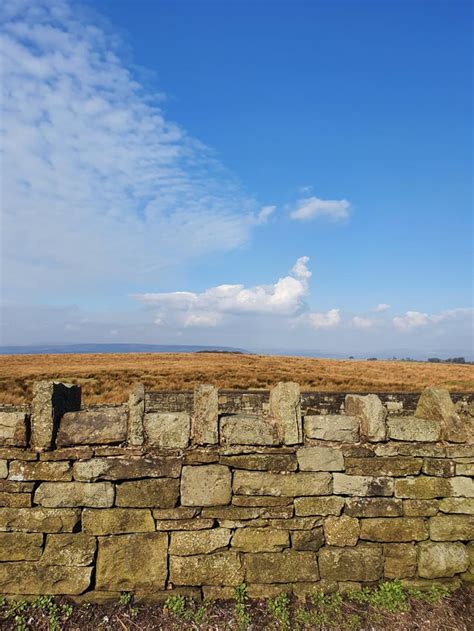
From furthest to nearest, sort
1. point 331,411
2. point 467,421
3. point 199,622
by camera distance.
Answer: point 331,411
point 467,421
point 199,622

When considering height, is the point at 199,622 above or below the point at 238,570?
below

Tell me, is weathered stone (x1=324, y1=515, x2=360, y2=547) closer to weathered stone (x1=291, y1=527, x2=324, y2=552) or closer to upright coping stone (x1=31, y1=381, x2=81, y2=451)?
weathered stone (x1=291, y1=527, x2=324, y2=552)

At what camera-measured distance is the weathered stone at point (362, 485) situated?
4.39 m

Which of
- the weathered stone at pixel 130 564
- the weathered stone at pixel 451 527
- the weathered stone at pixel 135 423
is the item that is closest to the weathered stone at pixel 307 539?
the weathered stone at pixel 451 527

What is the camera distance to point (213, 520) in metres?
4.27

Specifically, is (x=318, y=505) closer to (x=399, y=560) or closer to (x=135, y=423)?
(x=399, y=560)

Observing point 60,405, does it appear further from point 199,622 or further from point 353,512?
point 353,512

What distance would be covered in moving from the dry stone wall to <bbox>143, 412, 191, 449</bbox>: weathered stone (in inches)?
0.5

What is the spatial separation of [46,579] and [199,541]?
172 centimetres

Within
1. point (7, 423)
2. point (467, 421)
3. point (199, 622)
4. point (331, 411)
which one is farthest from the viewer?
point (331, 411)

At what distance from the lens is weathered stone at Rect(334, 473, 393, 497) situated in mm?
4391

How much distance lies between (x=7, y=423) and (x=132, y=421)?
1.38 metres

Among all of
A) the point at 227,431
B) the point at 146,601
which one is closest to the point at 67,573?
the point at 146,601

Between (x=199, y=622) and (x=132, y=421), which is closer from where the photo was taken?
(x=199, y=622)
